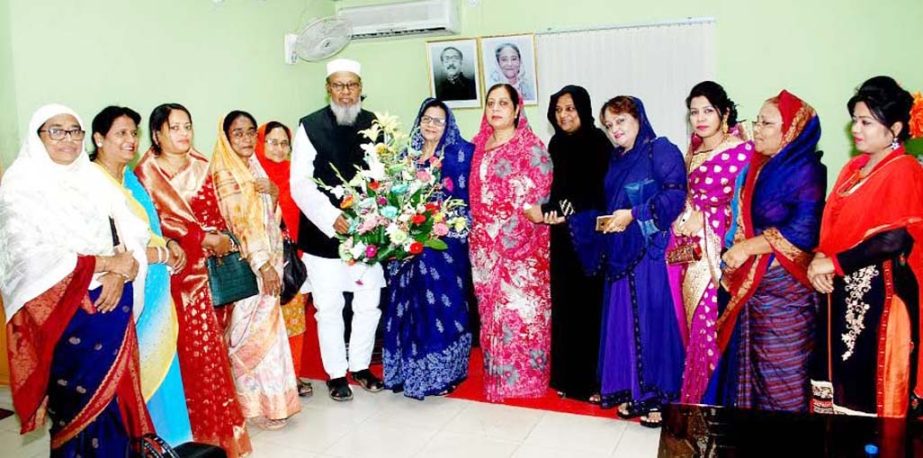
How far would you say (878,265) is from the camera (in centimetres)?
241

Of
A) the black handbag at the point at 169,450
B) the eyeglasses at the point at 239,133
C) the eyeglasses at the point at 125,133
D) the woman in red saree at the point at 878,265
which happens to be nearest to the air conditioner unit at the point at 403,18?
the eyeglasses at the point at 239,133

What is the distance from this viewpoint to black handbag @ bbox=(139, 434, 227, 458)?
1.73m

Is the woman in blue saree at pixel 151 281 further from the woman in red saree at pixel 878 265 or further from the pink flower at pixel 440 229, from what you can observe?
the woman in red saree at pixel 878 265

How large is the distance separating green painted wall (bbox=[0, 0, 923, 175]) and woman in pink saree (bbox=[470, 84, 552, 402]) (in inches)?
79.4

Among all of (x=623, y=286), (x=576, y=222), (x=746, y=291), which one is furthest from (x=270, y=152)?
(x=746, y=291)

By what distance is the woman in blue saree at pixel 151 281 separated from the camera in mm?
2801

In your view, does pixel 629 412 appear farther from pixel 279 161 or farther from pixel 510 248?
pixel 279 161

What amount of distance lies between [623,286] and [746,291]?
58cm

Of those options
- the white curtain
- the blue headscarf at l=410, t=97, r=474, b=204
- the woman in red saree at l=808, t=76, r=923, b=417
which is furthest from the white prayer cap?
the woman in red saree at l=808, t=76, r=923, b=417

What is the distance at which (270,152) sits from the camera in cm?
415

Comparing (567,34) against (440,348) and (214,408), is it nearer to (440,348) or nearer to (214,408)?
(440,348)

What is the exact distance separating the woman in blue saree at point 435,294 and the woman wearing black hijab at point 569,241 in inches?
18.7

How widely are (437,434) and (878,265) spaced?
76.9 inches

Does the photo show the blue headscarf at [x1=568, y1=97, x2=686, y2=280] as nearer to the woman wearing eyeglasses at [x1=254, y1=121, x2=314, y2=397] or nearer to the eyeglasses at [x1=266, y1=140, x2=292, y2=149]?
the woman wearing eyeglasses at [x1=254, y1=121, x2=314, y2=397]
